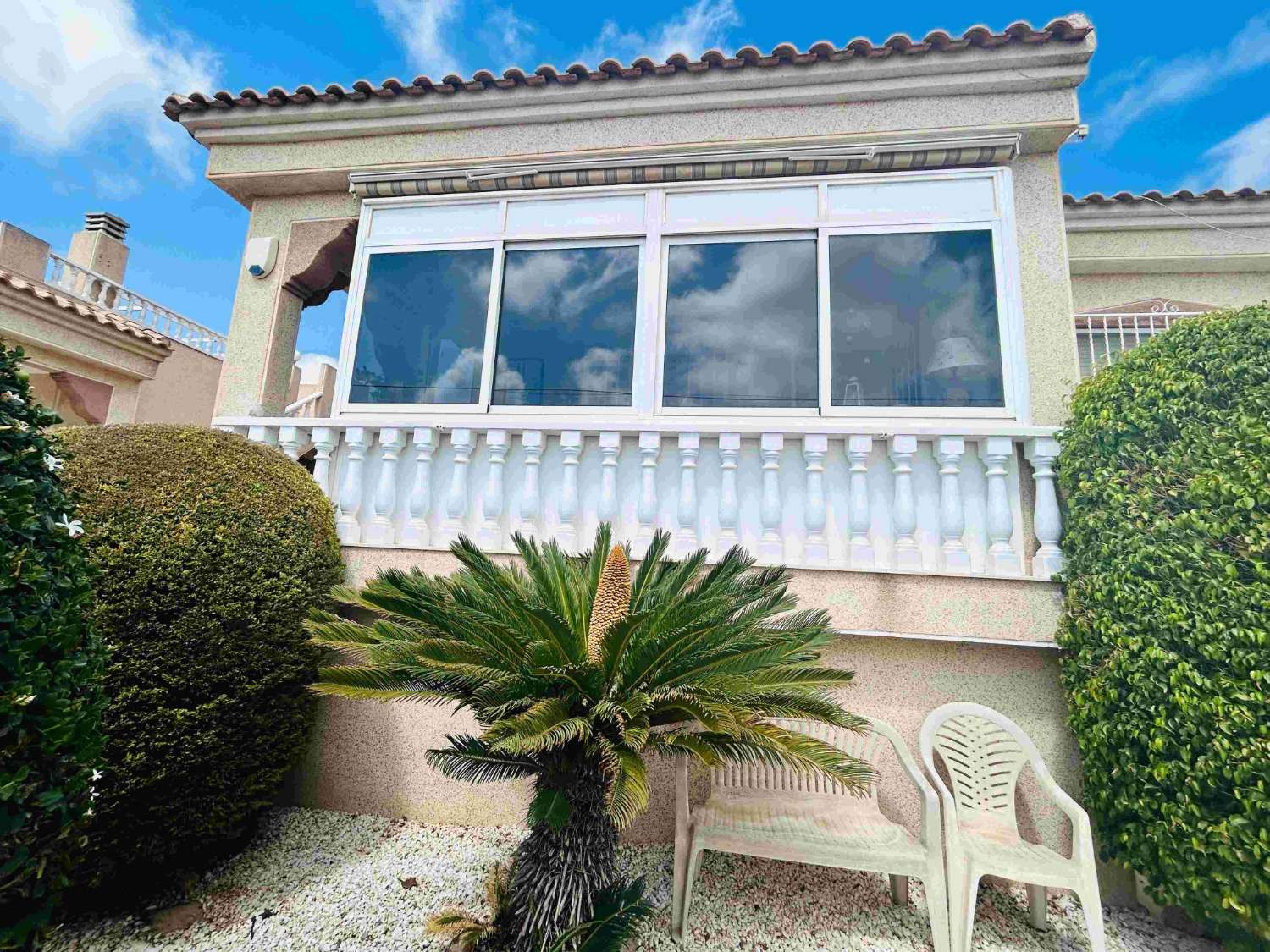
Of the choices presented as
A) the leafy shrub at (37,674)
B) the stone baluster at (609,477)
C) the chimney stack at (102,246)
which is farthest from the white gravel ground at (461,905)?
the chimney stack at (102,246)

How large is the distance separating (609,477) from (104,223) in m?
15.5

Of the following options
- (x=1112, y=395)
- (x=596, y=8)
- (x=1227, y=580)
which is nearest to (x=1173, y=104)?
(x=596, y=8)

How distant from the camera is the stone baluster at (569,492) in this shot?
4281 millimetres

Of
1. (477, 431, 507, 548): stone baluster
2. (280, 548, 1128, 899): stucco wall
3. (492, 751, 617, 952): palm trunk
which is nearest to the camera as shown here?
(492, 751, 617, 952): palm trunk

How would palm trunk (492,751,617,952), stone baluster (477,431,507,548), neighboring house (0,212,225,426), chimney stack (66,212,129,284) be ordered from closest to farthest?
1. palm trunk (492,751,617,952)
2. stone baluster (477,431,507,548)
3. neighboring house (0,212,225,426)
4. chimney stack (66,212,129,284)

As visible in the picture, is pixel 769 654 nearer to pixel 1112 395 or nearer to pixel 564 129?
pixel 1112 395

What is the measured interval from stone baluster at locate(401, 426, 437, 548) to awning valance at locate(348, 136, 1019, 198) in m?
2.34

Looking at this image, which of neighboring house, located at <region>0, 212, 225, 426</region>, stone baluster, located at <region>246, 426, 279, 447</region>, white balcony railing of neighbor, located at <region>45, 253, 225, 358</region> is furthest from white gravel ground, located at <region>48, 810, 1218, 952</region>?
white balcony railing of neighbor, located at <region>45, 253, 225, 358</region>

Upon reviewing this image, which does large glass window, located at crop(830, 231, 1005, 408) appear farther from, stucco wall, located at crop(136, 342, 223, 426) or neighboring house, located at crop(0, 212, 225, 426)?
stucco wall, located at crop(136, 342, 223, 426)

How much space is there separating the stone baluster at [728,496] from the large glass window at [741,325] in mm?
549

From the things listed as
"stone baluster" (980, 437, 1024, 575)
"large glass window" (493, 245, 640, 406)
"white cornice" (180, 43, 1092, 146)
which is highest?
"white cornice" (180, 43, 1092, 146)

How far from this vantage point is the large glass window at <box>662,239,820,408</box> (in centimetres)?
464

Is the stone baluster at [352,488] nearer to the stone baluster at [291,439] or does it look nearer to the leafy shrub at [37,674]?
the stone baluster at [291,439]

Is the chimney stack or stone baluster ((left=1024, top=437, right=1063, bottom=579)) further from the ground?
the chimney stack
